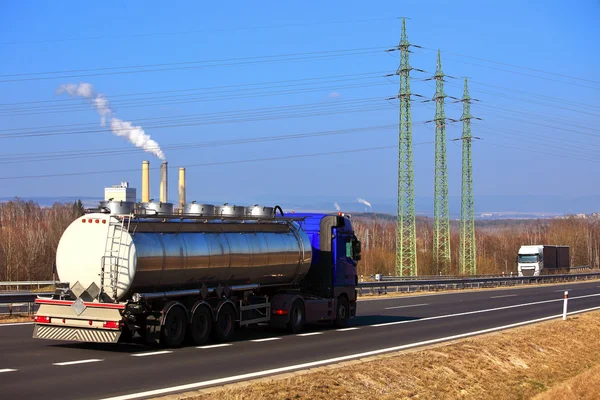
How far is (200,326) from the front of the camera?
18.7 m

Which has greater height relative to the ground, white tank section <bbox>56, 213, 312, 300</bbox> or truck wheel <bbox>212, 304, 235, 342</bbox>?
white tank section <bbox>56, 213, 312, 300</bbox>

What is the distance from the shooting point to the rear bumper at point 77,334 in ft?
54.1

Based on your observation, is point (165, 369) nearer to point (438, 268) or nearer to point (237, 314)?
point (237, 314)

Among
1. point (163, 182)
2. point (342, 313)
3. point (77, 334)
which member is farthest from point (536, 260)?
point (77, 334)

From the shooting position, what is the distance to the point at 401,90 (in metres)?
54.8

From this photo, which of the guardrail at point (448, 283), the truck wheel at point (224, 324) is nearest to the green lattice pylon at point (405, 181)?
the guardrail at point (448, 283)

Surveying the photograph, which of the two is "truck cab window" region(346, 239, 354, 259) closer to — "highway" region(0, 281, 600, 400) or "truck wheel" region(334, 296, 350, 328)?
"truck wheel" region(334, 296, 350, 328)

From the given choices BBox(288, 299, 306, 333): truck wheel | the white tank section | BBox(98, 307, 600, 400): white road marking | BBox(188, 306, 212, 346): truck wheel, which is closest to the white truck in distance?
BBox(98, 307, 600, 400): white road marking

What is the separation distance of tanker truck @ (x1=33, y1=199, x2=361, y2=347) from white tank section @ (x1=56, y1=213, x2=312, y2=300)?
0.07 ft

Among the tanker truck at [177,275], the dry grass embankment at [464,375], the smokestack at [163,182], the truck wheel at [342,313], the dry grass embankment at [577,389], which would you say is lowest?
the dry grass embankment at [577,389]

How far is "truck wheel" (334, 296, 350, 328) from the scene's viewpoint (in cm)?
2405

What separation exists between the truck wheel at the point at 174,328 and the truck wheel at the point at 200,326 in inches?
14.3

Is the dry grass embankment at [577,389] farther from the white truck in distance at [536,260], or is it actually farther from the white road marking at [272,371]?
the white truck in distance at [536,260]

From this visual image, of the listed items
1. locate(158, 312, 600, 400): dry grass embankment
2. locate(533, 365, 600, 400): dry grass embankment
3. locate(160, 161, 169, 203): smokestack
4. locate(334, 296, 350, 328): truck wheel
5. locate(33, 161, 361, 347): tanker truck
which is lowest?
locate(533, 365, 600, 400): dry grass embankment
